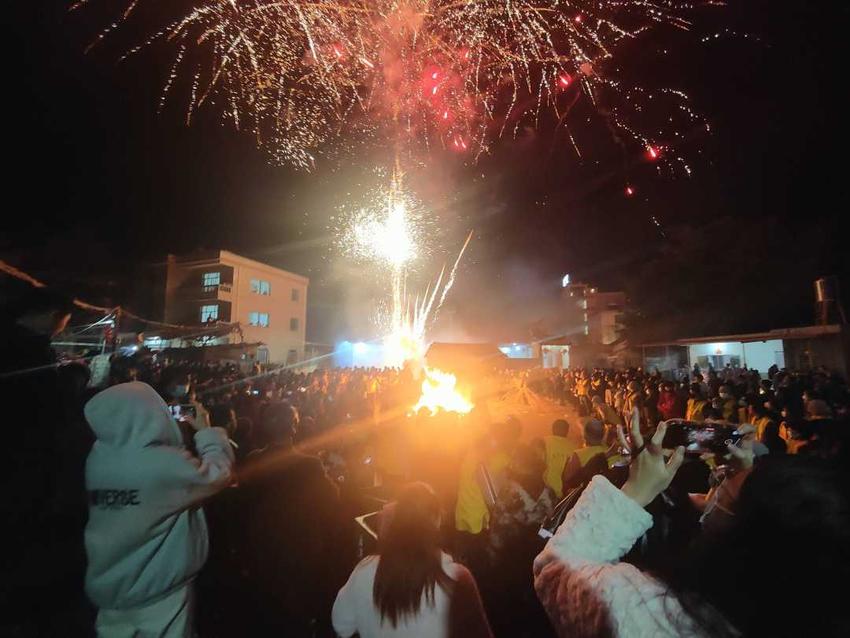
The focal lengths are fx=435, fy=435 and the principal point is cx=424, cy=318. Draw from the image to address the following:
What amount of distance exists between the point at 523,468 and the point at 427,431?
223 cm

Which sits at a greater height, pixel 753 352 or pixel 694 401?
pixel 753 352

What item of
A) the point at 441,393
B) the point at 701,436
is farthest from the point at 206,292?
the point at 701,436

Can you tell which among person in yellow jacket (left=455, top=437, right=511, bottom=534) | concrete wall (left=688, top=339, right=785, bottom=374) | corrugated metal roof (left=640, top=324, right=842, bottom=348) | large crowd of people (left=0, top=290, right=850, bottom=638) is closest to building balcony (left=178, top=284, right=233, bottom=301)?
corrugated metal roof (left=640, top=324, right=842, bottom=348)

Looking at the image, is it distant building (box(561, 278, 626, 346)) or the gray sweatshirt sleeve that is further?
distant building (box(561, 278, 626, 346))

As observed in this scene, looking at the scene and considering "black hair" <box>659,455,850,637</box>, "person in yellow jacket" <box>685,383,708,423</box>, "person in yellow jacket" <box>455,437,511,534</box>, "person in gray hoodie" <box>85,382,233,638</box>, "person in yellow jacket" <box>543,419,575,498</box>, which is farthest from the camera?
"person in yellow jacket" <box>685,383,708,423</box>

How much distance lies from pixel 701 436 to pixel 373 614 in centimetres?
186

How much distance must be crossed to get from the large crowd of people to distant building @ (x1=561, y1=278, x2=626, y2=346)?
4599cm

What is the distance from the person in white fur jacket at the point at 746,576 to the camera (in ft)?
3.04

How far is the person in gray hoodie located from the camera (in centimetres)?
200

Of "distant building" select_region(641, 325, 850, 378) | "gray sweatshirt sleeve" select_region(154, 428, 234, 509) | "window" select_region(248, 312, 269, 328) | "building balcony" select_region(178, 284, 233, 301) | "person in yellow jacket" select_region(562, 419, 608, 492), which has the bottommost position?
"person in yellow jacket" select_region(562, 419, 608, 492)

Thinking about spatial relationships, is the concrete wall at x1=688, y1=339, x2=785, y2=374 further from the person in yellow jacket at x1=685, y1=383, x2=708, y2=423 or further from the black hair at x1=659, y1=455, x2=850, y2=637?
the black hair at x1=659, y1=455, x2=850, y2=637

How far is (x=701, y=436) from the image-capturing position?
2.31 m

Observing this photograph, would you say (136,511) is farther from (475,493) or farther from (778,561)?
(475,493)

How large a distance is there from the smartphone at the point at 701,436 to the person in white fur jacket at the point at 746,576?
48.3 inches
